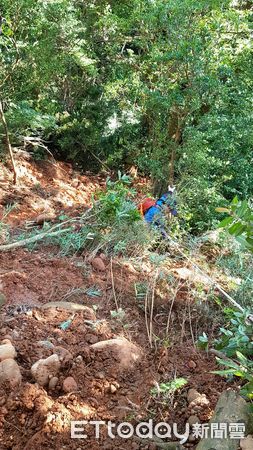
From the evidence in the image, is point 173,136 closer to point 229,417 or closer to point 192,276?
point 192,276

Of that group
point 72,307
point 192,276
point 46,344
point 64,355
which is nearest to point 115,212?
point 192,276

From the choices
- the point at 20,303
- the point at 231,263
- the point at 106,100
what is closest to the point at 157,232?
the point at 231,263

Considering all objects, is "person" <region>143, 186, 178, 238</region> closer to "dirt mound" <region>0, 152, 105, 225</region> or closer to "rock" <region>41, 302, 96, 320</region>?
"dirt mound" <region>0, 152, 105, 225</region>

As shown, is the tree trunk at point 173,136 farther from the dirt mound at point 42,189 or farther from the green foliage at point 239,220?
the green foliage at point 239,220

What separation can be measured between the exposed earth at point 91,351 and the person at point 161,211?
2.09 feet

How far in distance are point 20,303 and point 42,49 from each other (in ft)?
13.6

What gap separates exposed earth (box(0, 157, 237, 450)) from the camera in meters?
1.88

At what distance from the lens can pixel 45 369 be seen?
6.88 ft

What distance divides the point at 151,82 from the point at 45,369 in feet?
17.6

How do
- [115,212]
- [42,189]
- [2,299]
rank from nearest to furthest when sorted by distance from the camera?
[2,299] → [115,212] → [42,189]

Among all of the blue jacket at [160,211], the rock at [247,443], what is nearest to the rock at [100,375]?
the rock at [247,443]

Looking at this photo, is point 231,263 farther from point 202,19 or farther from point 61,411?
point 202,19

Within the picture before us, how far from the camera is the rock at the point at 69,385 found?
2023mm

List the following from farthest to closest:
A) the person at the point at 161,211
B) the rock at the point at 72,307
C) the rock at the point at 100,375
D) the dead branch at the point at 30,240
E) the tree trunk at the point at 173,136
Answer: the tree trunk at the point at 173,136 < the person at the point at 161,211 < the dead branch at the point at 30,240 < the rock at the point at 72,307 < the rock at the point at 100,375
